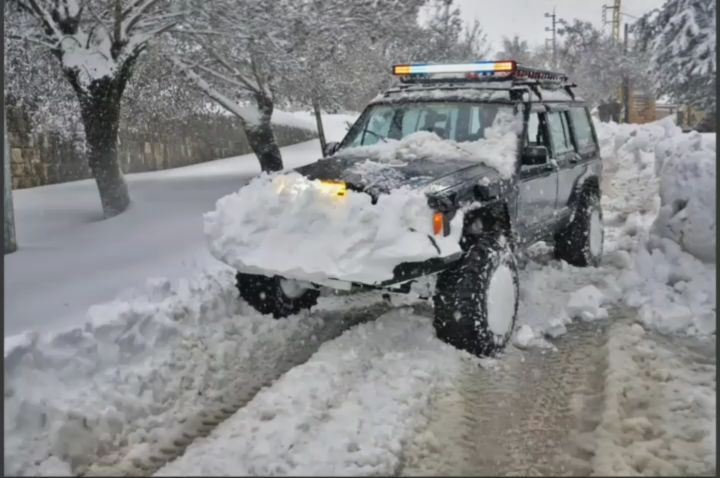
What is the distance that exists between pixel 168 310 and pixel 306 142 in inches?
260

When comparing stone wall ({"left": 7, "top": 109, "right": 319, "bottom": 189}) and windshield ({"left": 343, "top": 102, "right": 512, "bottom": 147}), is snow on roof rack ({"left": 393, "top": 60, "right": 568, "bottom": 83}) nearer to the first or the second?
windshield ({"left": 343, "top": 102, "right": 512, "bottom": 147})

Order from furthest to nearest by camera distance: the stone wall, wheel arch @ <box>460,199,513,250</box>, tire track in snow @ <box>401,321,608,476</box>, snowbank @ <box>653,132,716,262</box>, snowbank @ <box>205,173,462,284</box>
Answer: the stone wall < snowbank @ <box>653,132,716,262</box> < wheel arch @ <box>460,199,513,250</box> < snowbank @ <box>205,173,462,284</box> < tire track in snow @ <box>401,321,608,476</box>

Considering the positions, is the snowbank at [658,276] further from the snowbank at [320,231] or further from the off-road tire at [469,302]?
the snowbank at [320,231]

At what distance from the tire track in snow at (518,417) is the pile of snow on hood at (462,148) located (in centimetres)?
133

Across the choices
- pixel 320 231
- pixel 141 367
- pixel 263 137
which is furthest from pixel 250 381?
pixel 263 137

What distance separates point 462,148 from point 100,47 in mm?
4168

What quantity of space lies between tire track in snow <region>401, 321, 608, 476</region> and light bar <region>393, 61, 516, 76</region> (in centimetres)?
209

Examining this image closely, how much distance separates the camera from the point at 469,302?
3.93 m

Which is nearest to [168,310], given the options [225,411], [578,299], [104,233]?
[225,411]

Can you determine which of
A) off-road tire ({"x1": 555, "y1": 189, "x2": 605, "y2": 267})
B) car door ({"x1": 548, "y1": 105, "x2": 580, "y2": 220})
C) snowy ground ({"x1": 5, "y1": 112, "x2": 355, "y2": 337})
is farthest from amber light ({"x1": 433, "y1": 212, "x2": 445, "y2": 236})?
off-road tire ({"x1": 555, "y1": 189, "x2": 605, "y2": 267})

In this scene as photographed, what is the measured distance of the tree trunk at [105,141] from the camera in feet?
23.0

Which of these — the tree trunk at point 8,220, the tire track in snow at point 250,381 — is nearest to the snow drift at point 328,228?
the tire track in snow at point 250,381

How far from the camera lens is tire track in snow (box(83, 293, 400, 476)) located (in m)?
2.87

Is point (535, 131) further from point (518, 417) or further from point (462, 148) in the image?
point (518, 417)
